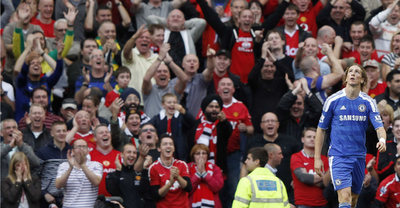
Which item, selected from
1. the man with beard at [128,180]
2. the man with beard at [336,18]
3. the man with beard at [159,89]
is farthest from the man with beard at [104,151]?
the man with beard at [336,18]

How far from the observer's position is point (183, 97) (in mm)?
13211

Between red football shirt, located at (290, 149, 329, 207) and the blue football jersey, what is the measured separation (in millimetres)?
2865

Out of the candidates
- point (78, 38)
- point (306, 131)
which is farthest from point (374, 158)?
point (78, 38)

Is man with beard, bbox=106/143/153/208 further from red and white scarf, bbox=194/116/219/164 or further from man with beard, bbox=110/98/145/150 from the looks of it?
red and white scarf, bbox=194/116/219/164

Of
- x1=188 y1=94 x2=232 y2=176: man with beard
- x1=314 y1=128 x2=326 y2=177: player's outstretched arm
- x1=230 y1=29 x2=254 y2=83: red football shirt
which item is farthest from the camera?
x1=230 y1=29 x2=254 y2=83: red football shirt

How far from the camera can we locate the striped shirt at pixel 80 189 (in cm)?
1119

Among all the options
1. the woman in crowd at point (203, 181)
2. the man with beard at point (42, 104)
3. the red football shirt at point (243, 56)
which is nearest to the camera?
the woman in crowd at point (203, 181)

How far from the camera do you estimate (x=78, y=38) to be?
50.5ft

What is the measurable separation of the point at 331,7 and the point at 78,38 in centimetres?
598

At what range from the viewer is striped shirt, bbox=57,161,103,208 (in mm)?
11188

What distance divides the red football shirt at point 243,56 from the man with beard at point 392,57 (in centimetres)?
288

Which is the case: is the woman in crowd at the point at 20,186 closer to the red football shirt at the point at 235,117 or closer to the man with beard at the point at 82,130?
the man with beard at the point at 82,130

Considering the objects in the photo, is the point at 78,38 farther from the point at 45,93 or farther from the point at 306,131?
the point at 306,131

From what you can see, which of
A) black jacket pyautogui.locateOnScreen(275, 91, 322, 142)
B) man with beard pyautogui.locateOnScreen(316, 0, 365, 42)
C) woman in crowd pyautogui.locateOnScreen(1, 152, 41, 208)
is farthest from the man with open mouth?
man with beard pyautogui.locateOnScreen(316, 0, 365, 42)
